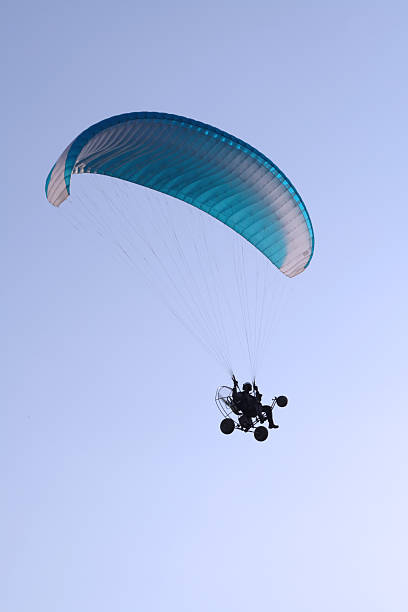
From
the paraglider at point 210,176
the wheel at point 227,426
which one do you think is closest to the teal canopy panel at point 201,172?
the paraglider at point 210,176

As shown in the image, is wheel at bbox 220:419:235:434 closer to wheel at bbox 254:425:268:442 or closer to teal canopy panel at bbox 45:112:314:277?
wheel at bbox 254:425:268:442

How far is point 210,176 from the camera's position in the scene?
26078 mm

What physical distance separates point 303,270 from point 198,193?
4046mm

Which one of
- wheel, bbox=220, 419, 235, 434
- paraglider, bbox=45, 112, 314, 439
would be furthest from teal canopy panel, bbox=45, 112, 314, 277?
wheel, bbox=220, 419, 235, 434

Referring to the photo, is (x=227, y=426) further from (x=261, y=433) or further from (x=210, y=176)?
(x=210, y=176)

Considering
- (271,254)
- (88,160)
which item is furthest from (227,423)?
(88,160)

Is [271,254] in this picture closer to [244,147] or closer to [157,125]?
[244,147]

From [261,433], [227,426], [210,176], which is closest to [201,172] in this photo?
[210,176]

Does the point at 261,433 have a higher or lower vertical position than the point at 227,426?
lower

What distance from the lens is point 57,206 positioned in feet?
79.9

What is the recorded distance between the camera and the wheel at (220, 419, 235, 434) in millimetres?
24484

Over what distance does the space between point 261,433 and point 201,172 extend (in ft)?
22.9

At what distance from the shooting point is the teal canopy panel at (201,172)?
24.5 metres

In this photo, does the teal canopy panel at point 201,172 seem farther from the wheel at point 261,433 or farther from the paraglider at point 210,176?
the wheel at point 261,433
